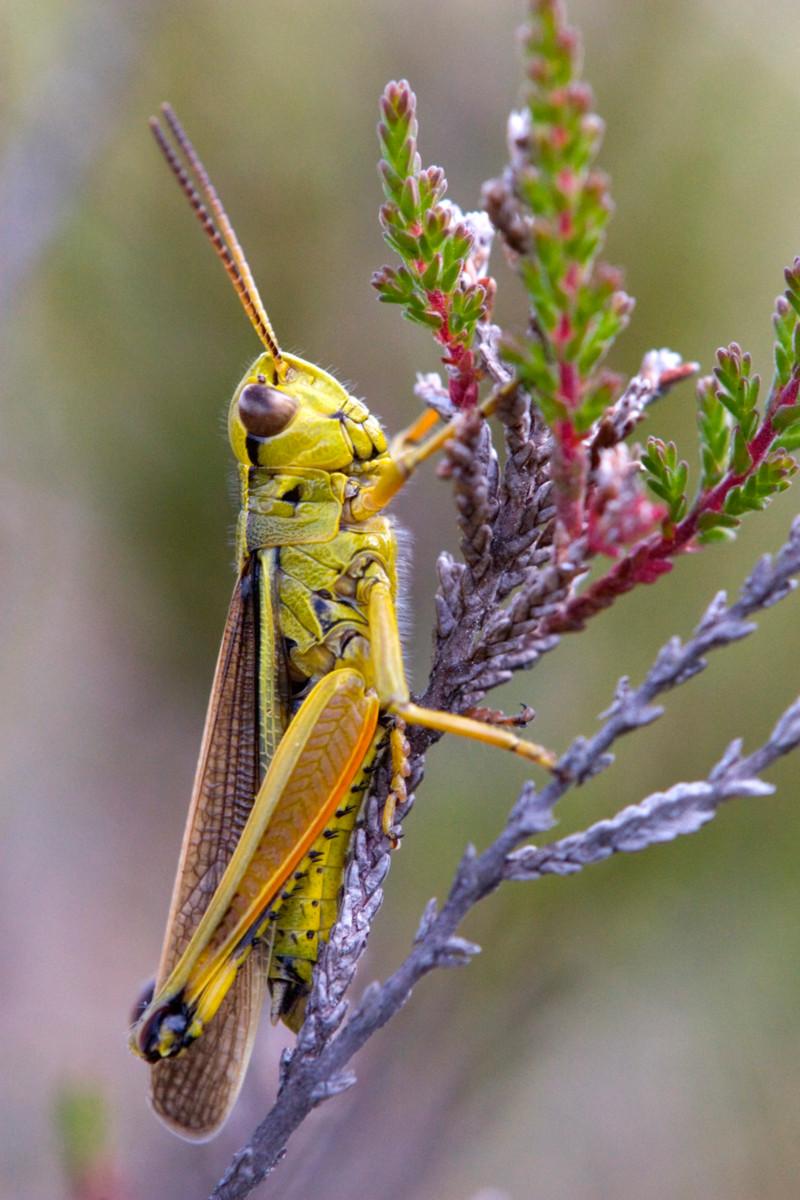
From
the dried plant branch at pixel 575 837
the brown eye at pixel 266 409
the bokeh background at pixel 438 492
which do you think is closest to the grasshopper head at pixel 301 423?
→ the brown eye at pixel 266 409

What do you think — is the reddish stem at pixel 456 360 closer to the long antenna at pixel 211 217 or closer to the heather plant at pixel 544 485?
the heather plant at pixel 544 485

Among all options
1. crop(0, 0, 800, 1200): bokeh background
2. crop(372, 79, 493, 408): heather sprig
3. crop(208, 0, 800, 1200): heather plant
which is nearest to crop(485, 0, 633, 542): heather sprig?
crop(208, 0, 800, 1200): heather plant

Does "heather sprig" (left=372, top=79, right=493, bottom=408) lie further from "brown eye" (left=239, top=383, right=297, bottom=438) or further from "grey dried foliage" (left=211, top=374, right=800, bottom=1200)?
"brown eye" (left=239, top=383, right=297, bottom=438)

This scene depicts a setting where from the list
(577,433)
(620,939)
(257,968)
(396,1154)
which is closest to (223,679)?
(257,968)

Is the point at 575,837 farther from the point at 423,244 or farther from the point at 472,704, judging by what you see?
the point at 423,244

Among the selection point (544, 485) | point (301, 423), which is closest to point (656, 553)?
point (544, 485)

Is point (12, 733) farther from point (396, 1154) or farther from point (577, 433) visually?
point (577, 433)
